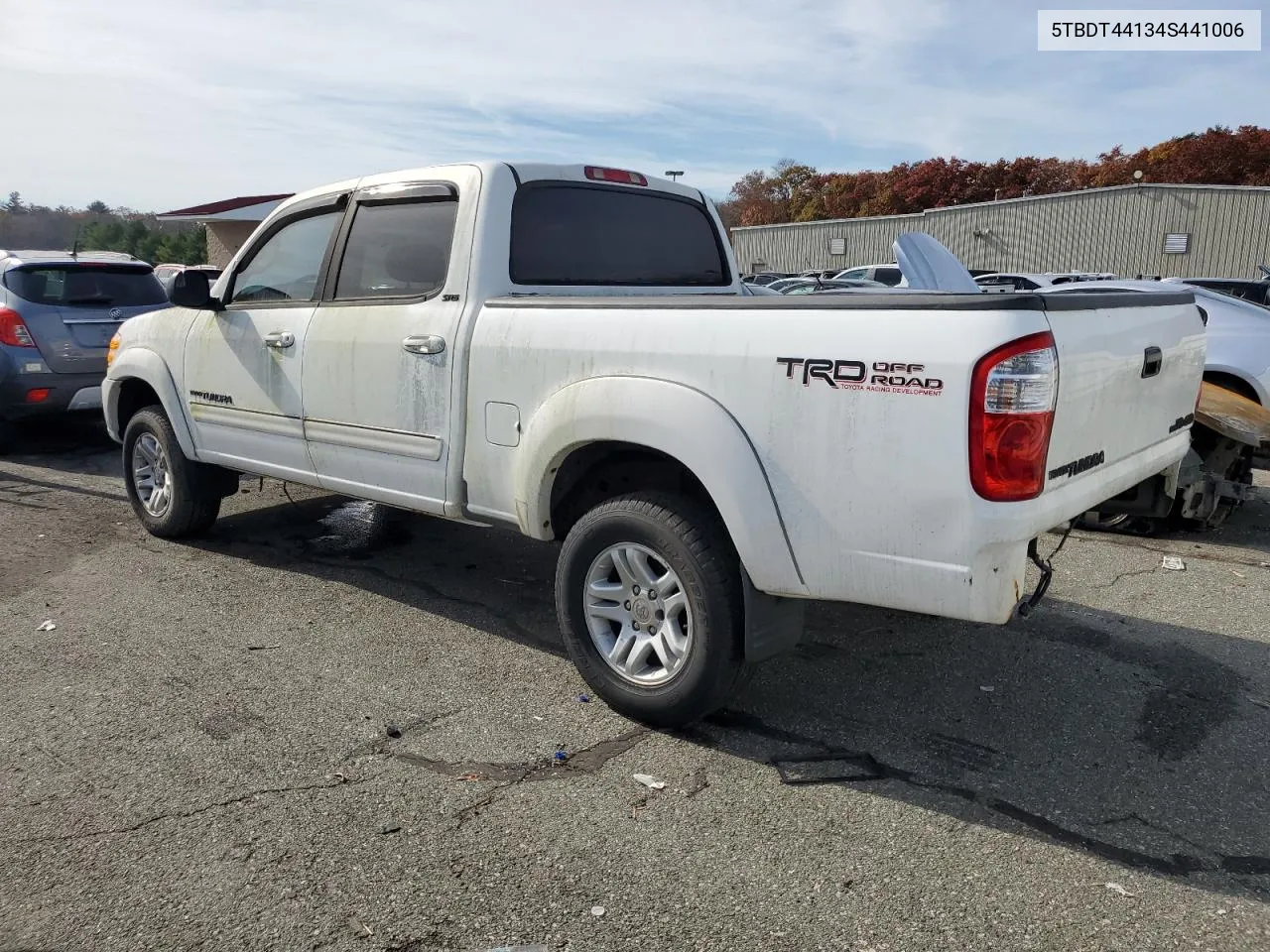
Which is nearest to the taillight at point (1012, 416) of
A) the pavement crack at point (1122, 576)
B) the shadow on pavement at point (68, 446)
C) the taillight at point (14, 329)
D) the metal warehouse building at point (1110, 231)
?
the pavement crack at point (1122, 576)

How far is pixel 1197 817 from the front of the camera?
315 cm

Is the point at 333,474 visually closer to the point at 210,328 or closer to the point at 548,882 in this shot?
the point at 210,328

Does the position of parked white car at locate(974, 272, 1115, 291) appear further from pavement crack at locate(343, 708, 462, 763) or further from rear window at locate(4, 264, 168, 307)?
pavement crack at locate(343, 708, 462, 763)

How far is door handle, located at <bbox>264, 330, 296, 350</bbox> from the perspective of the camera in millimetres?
5027

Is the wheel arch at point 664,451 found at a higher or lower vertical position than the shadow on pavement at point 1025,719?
higher

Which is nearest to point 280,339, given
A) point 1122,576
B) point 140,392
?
point 140,392

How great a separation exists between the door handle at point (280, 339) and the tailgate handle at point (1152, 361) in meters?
3.73

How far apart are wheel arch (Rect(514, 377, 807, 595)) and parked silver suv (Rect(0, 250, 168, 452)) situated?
6805 millimetres

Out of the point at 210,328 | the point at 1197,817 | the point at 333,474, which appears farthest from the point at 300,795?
the point at 210,328

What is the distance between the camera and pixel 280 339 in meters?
5.07

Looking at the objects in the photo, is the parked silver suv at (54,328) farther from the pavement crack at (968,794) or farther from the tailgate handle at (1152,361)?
the tailgate handle at (1152,361)

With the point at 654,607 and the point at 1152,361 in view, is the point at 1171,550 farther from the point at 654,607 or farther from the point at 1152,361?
the point at 654,607

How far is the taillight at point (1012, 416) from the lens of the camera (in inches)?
111

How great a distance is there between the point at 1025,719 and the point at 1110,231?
3344 cm
